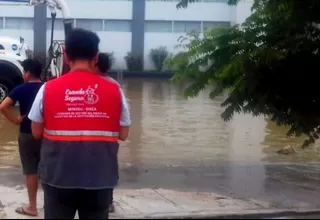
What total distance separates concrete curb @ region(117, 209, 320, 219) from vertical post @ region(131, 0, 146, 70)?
36.8 metres

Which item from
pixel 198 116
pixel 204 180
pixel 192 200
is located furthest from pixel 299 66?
pixel 198 116

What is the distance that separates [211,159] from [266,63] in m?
4.85

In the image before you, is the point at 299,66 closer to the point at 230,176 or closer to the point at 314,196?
the point at 314,196

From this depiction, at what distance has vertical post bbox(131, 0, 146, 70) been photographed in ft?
147

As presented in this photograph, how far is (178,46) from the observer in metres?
8.57

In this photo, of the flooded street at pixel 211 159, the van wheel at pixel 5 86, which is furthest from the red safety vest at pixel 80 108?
the van wheel at pixel 5 86

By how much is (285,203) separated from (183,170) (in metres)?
2.69

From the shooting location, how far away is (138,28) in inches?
1770

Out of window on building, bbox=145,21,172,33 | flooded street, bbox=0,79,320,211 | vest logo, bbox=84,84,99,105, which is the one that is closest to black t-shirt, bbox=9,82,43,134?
flooded street, bbox=0,79,320,211

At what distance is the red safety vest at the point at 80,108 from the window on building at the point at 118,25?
40377mm

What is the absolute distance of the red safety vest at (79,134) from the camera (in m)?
4.48

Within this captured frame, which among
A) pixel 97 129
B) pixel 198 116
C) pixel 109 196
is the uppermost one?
pixel 97 129

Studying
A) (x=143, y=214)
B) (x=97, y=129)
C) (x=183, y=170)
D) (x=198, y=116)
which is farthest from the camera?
(x=198, y=116)

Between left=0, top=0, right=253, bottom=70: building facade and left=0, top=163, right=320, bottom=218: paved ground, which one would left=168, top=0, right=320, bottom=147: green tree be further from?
left=0, top=0, right=253, bottom=70: building facade
